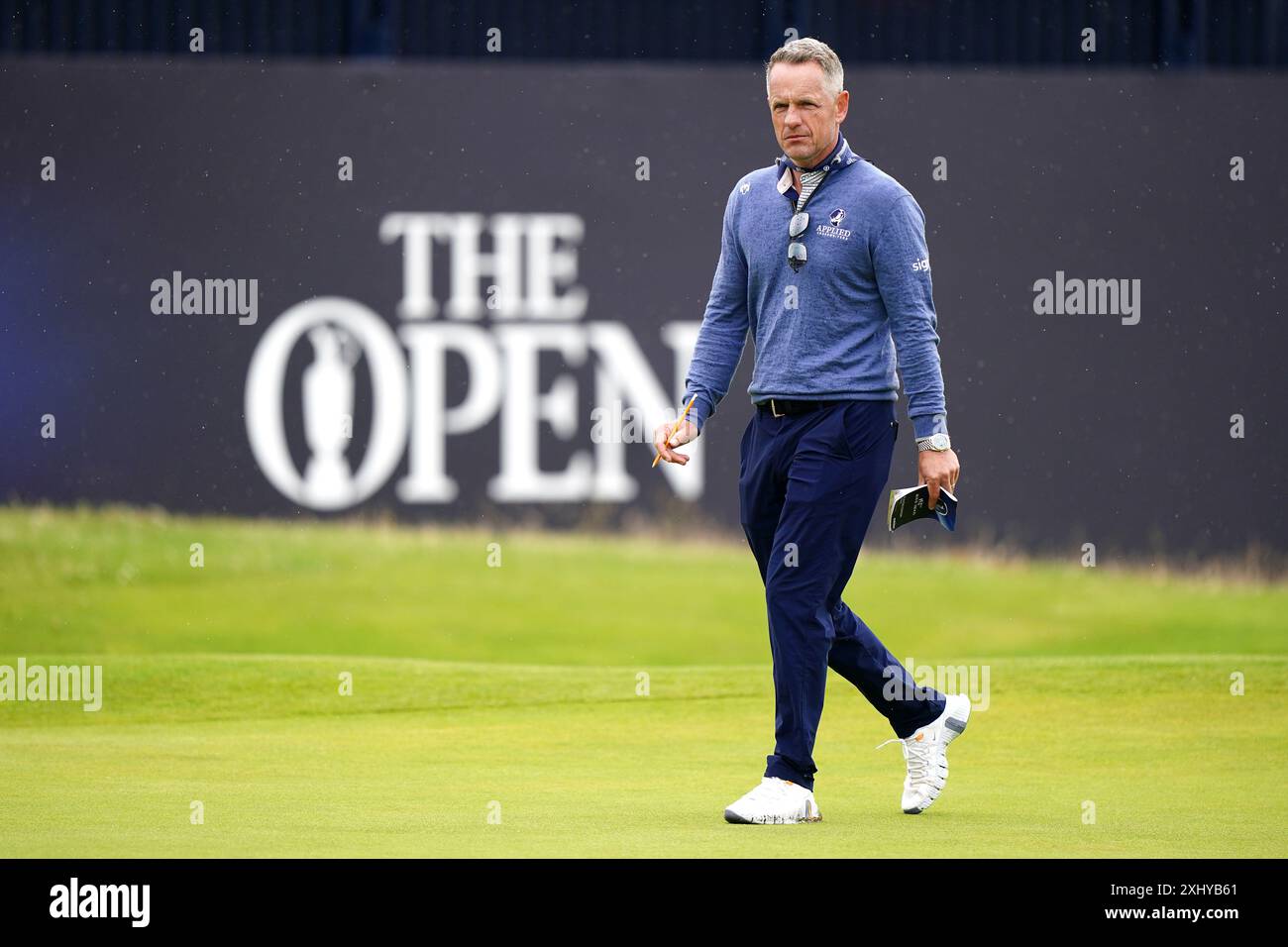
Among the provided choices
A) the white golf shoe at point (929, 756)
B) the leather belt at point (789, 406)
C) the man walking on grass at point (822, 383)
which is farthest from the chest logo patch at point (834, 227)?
the white golf shoe at point (929, 756)

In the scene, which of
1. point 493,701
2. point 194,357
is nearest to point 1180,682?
point 493,701

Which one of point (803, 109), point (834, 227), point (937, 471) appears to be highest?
point (803, 109)

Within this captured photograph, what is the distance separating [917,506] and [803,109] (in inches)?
34.0

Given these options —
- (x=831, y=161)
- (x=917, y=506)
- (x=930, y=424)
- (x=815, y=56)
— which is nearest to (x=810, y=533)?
(x=917, y=506)

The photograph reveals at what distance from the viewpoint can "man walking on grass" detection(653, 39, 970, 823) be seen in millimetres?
4047

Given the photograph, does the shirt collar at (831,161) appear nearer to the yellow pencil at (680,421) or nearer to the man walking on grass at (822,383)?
the man walking on grass at (822,383)

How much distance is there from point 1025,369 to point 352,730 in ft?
13.3

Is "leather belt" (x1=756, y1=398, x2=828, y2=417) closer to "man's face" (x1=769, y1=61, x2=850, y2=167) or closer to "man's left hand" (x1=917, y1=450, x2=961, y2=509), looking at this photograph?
"man's left hand" (x1=917, y1=450, x2=961, y2=509)

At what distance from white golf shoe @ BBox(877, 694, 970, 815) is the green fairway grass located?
3.1 inches

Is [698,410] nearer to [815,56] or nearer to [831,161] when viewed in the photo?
[831,161]

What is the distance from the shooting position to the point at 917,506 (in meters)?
4.09

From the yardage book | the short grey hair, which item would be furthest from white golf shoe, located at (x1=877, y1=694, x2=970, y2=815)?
the short grey hair

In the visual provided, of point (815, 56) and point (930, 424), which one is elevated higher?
point (815, 56)

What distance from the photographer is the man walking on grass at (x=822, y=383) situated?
4047 millimetres
